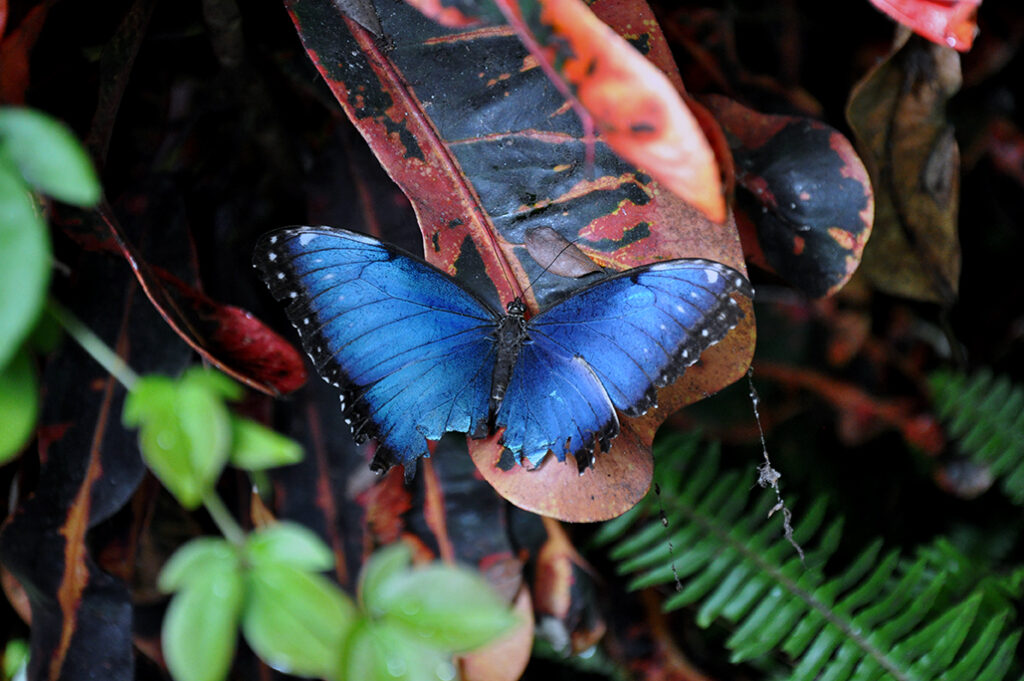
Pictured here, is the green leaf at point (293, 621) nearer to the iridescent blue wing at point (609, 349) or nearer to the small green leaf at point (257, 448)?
the small green leaf at point (257, 448)

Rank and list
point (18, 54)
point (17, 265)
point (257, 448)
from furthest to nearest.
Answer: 1. point (18, 54)
2. point (257, 448)
3. point (17, 265)

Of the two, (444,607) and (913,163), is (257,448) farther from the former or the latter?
(913,163)

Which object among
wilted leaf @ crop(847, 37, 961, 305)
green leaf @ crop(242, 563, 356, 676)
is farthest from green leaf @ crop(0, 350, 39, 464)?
wilted leaf @ crop(847, 37, 961, 305)

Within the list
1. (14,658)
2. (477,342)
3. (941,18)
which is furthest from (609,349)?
(14,658)

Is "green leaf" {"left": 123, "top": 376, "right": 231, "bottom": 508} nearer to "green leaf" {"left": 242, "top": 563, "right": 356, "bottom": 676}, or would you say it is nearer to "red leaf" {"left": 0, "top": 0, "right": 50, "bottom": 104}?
"green leaf" {"left": 242, "top": 563, "right": 356, "bottom": 676}

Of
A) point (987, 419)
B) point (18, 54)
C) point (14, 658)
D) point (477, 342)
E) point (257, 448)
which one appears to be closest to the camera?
point (257, 448)

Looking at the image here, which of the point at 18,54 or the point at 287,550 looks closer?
the point at 287,550

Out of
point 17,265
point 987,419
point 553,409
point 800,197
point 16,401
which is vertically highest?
point 17,265
